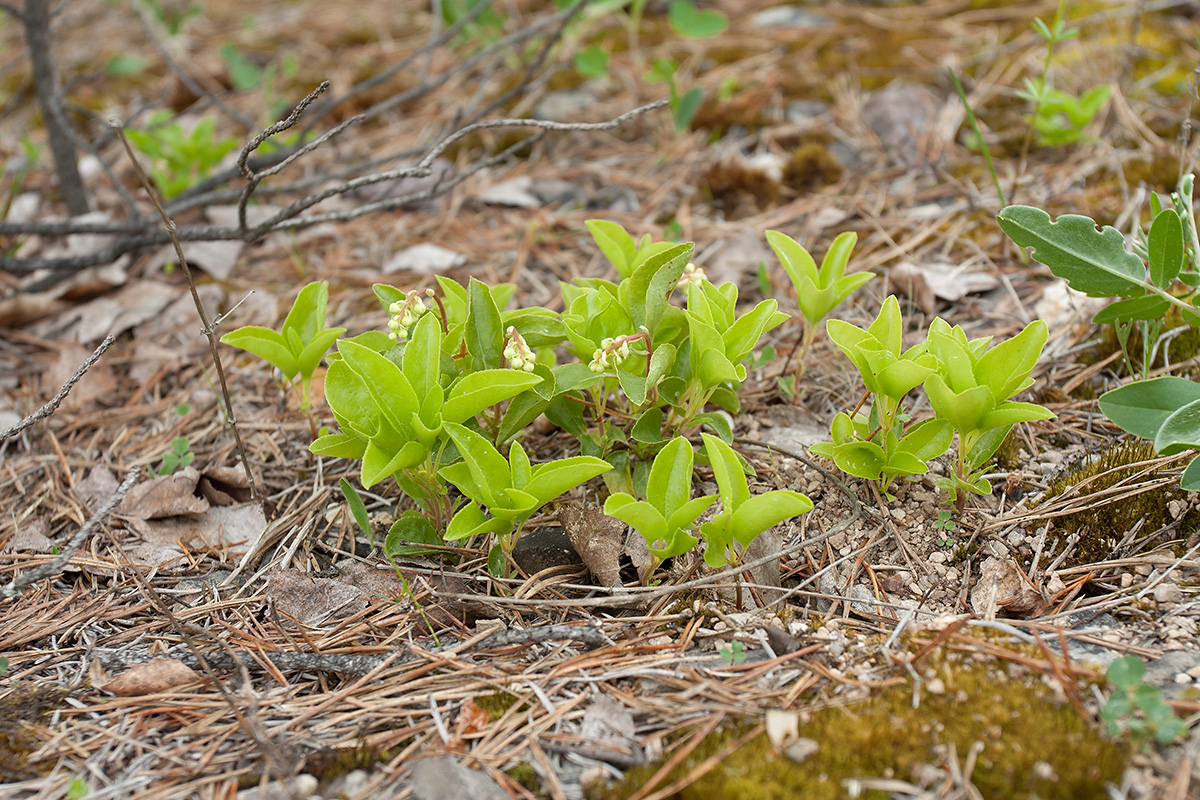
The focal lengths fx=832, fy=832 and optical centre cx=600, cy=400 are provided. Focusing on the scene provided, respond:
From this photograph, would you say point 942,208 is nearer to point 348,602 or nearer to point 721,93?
point 721,93

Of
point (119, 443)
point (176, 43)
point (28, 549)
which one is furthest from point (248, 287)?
point (176, 43)

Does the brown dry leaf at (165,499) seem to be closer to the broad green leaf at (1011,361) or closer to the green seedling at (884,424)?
the green seedling at (884,424)

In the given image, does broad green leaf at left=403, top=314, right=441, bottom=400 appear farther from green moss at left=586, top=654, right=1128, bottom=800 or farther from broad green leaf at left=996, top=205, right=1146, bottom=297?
broad green leaf at left=996, top=205, right=1146, bottom=297

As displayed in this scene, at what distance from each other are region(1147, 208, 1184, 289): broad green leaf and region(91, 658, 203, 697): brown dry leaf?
2460mm

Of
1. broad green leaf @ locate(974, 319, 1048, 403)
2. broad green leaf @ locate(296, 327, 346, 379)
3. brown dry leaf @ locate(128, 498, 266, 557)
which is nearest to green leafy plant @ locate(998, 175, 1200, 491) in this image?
broad green leaf @ locate(974, 319, 1048, 403)

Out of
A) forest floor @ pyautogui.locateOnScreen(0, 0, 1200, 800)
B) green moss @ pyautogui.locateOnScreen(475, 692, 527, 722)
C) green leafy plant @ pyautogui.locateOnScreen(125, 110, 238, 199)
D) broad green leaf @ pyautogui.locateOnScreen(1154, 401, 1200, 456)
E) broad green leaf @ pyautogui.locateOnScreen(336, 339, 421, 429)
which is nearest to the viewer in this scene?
forest floor @ pyautogui.locateOnScreen(0, 0, 1200, 800)

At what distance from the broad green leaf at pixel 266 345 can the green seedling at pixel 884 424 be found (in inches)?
58.3

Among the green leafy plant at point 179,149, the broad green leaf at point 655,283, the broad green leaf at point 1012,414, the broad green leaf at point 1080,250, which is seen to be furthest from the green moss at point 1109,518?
the green leafy plant at point 179,149

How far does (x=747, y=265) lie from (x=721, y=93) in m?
1.21

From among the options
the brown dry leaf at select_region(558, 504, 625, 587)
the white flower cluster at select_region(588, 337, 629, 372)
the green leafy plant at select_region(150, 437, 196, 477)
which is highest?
the white flower cluster at select_region(588, 337, 629, 372)

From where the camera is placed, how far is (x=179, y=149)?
373 cm

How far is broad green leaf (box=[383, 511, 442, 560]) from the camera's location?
6.82 feet

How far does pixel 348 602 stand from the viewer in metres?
2.06

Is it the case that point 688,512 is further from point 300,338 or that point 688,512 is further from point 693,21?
point 693,21
